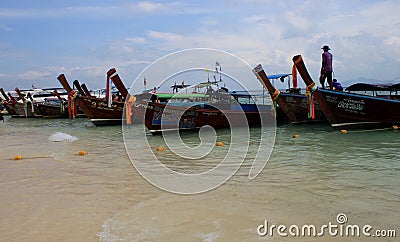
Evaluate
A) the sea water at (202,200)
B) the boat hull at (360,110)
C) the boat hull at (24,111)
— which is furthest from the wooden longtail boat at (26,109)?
the boat hull at (360,110)

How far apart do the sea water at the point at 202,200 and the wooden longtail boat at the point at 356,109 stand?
380 cm

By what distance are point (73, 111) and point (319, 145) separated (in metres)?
12.7

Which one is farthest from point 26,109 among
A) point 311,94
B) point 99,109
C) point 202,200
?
point 202,200

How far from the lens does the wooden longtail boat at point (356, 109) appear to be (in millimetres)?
12094

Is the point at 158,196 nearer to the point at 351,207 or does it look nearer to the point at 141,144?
the point at 351,207

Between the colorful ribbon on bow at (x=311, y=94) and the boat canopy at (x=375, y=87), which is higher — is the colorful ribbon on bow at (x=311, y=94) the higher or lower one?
the lower one

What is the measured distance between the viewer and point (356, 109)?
12.3 meters

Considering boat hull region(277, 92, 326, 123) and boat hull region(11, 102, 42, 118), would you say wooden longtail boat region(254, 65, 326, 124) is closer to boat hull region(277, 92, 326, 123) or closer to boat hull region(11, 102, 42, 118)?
boat hull region(277, 92, 326, 123)

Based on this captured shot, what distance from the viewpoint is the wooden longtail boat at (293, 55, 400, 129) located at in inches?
476

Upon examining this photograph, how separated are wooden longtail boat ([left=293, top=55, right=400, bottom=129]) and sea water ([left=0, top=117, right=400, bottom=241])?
12.5ft

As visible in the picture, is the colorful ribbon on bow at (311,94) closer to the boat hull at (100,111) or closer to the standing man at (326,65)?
the standing man at (326,65)

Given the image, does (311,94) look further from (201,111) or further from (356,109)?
(201,111)

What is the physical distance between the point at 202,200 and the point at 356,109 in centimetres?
898

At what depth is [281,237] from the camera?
3752 mm
